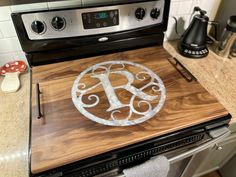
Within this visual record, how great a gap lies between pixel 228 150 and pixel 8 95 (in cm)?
116

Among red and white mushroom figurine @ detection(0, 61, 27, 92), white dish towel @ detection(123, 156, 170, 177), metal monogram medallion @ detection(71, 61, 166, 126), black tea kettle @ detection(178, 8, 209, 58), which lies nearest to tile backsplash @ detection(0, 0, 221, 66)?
red and white mushroom figurine @ detection(0, 61, 27, 92)

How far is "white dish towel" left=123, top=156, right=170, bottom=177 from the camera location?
1.85 ft

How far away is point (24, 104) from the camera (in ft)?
2.48

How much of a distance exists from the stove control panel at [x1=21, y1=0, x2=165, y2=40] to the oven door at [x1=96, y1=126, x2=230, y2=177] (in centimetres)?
53

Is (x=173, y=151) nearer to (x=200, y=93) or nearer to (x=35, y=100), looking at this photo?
(x=200, y=93)

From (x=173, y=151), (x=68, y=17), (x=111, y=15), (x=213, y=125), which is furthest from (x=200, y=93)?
(x=68, y=17)

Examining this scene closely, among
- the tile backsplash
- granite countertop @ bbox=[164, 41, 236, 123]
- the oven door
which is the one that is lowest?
the oven door

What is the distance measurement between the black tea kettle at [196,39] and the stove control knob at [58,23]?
1.93 feet

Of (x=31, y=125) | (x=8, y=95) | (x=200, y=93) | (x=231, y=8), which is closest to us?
(x=31, y=125)

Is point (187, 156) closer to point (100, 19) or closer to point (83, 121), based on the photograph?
point (83, 121)

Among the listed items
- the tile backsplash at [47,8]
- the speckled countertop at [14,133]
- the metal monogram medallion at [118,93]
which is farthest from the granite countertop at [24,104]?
the metal monogram medallion at [118,93]

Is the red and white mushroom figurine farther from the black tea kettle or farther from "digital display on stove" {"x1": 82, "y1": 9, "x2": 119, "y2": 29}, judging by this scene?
the black tea kettle

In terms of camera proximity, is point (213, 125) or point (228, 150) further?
point (228, 150)

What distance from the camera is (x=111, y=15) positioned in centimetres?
76
